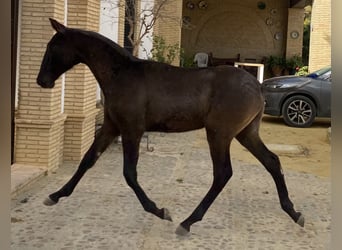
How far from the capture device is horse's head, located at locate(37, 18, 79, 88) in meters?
4.32

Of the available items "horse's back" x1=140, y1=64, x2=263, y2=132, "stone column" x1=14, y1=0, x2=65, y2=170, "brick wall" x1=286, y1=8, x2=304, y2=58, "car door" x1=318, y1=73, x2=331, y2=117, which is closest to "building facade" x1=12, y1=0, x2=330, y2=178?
"stone column" x1=14, y1=0, x2=65, y2=170

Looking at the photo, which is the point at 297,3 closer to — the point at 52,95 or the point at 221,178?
the point at 52,95

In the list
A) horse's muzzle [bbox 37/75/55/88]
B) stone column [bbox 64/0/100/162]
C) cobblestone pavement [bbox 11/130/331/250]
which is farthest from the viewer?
stone column [bbox 64/0/100/162]

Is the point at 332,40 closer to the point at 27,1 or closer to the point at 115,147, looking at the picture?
the point at 27,1

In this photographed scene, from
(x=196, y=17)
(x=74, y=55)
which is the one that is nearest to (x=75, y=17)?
(x=74, y=55)

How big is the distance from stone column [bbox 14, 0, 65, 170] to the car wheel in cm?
856

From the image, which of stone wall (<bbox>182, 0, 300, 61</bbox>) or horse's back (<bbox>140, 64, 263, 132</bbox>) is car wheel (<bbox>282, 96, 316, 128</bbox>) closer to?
horse's back (<bbox>140, 64, 263, 132</bbox>)

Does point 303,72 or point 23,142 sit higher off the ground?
point 303,72

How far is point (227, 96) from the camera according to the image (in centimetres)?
459

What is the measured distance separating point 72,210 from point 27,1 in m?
3.00

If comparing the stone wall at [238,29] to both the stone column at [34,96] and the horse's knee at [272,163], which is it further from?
the horse's knee at [272,163]

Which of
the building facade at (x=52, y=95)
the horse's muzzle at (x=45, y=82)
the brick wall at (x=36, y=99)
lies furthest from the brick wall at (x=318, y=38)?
the horse's muzzle at (x=45, y=82)

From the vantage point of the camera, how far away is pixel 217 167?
15.6ft

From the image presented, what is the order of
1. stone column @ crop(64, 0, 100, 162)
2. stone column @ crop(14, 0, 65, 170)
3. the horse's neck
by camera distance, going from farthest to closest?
1. stone column @ crop(64, 0, 100, 162)
2. stone column @ crop(14, 0, 65, 170)
3. the horse's neck
